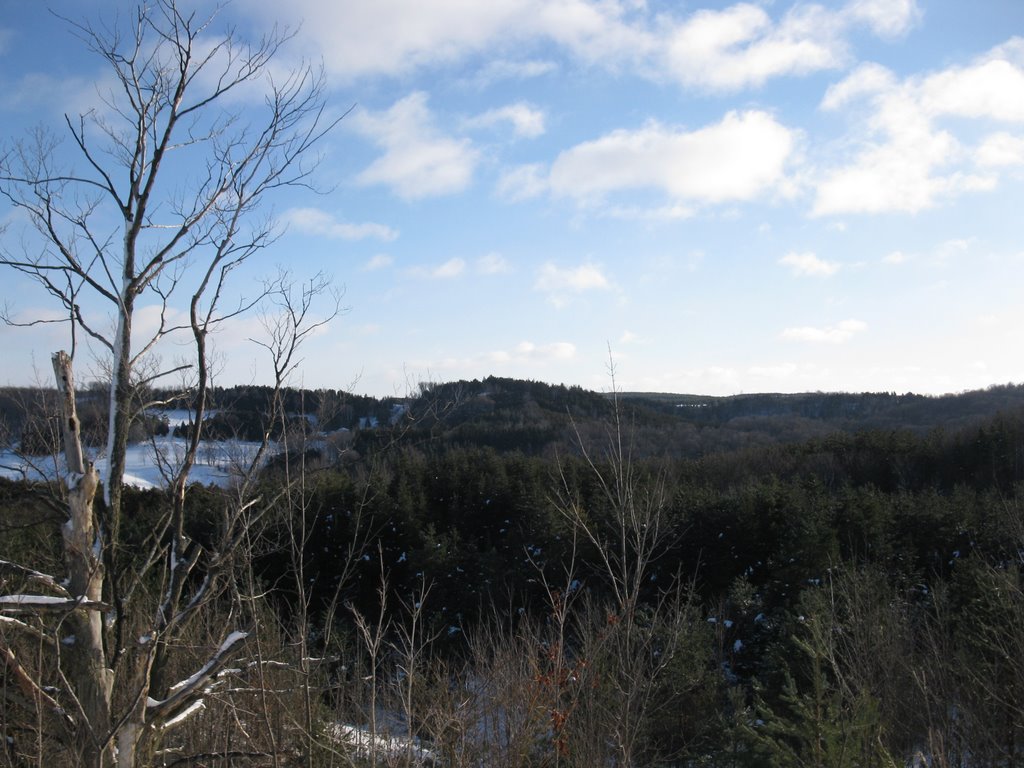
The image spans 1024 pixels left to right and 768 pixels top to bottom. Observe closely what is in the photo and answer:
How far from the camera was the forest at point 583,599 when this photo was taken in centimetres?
811

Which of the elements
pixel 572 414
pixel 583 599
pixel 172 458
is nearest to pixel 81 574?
pixel 172 458

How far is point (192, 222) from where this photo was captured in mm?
8367

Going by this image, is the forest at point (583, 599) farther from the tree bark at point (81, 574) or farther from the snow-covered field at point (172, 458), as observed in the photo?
the tree bark at point (81, 574)

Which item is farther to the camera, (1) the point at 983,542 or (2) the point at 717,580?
(2) the point at 717,580

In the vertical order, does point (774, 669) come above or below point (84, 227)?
below

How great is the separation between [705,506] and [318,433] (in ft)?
67.8

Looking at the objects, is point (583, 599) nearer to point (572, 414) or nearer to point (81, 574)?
point (572, 414)

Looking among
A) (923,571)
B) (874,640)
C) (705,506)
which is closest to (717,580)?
(705,506)

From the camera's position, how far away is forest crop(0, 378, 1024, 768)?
8109mm

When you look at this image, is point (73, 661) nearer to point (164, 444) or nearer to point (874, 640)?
point (164, 444)

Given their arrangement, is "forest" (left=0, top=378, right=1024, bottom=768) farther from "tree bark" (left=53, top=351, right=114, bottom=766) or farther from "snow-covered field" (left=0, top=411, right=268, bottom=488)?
"tree bark" (left=53, top=351, right=114, bottom=766)

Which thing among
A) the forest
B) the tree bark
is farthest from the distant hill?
the tree bark

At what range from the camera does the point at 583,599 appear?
24.4m

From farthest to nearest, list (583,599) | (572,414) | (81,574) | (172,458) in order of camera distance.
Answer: (583,599)
(572,414)
(172,458)
(81,574)
